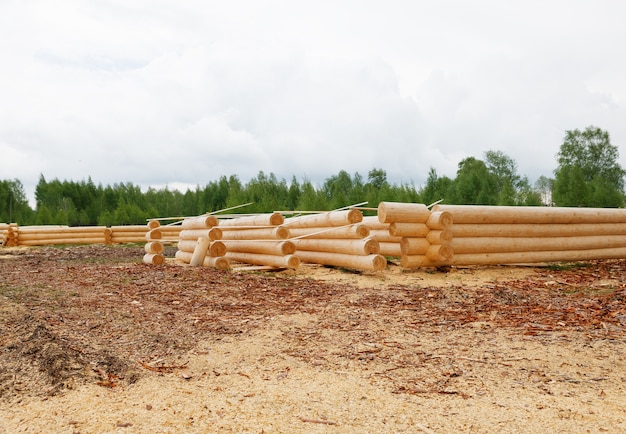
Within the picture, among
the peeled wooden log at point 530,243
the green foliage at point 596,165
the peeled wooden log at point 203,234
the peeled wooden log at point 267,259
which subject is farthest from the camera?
the green foliage at point 596,165

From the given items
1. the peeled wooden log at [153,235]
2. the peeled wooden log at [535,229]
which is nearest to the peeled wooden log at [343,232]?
the peeled wooden log at [535,229]

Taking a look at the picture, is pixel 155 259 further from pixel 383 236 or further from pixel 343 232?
pixel 383 236

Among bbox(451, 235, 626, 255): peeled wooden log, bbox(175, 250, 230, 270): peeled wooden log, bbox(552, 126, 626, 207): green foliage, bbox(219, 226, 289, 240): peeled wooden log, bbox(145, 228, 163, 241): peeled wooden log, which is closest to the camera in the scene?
bbox(451, 235, 626, 255): peeled wooden log

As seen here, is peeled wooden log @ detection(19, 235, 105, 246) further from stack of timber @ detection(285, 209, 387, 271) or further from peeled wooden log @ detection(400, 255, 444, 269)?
peeled wooden log @ detection(400, 255, 444, 269)

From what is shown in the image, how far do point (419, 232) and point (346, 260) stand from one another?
167cm

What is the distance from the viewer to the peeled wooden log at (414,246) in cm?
1097

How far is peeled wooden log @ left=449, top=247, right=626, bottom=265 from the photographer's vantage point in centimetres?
1124

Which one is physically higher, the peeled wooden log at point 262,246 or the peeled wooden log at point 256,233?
the peeled wooden log at point 256,233

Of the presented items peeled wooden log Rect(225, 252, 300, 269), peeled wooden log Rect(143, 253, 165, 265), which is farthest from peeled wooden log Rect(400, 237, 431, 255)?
peeled wooden log Rect(143, 253, 165, 265)

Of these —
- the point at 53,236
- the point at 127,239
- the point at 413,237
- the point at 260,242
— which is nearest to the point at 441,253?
the point at 413,237

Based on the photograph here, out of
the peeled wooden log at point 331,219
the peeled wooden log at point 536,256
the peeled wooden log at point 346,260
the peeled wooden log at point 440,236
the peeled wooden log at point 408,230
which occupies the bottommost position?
the peeled wooden log at point 536,256

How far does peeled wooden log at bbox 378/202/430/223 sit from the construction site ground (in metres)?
2.14

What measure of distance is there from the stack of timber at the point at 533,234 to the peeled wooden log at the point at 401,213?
1.09ft

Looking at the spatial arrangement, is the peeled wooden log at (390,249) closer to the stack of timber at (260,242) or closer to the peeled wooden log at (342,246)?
the peeled wooden log at (342,246)
